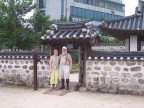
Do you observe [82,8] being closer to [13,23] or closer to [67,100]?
[13,23]

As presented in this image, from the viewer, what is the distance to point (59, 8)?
52.1 metres

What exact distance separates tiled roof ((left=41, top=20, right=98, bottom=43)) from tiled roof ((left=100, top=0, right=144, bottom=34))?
1.20 m

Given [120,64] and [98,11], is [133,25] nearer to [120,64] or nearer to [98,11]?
[120,64]

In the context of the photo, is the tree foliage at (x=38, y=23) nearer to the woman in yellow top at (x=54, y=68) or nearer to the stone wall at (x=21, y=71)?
the stone wall at (x=21, y=71)

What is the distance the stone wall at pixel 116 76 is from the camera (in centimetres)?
1249

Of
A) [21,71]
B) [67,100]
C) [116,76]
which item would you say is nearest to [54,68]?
[67,100]

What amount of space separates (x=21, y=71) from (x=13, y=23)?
859 centimetres

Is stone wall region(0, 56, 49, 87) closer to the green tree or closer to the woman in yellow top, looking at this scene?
the woman in yellow top

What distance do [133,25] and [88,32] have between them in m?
2.75

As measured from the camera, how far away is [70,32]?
13422 millimetres

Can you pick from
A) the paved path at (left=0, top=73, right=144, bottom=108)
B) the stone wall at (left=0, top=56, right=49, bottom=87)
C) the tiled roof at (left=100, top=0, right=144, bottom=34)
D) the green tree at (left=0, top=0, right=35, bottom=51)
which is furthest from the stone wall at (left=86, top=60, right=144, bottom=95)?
the green tree at (left=0, top=0, right=35, bottom=51)

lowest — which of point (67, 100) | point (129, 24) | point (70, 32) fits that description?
point (67, 100)

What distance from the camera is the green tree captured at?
2242 centimetres

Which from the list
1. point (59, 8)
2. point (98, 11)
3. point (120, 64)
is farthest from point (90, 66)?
point (98, 11)
